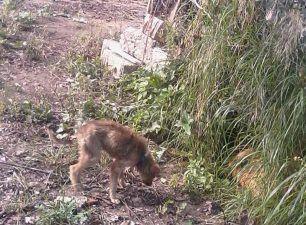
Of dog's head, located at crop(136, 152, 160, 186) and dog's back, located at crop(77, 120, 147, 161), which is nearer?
dog's back, located at crop(77, 120, 147, 161)

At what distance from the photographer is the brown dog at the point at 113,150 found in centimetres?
525

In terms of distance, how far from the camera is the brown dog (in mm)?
5254

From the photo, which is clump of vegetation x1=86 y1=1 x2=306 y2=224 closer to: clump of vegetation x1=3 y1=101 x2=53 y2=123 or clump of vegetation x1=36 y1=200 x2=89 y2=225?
clump of vegetation x1=3 y1=101 x2=53 y2=123

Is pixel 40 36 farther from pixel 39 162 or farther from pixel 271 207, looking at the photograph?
pixel 271 207

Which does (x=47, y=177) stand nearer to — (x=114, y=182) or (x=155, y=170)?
(x=114, y=182)

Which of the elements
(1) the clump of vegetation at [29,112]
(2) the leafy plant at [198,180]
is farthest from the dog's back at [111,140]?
(1) the clump of vegetation at [29,112]

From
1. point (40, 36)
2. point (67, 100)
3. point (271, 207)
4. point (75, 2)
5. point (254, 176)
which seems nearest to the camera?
point (271, 207)

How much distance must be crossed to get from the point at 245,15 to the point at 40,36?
3250 mm

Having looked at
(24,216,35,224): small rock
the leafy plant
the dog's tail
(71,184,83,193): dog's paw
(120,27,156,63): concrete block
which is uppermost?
(120,27,156,63): concrete block

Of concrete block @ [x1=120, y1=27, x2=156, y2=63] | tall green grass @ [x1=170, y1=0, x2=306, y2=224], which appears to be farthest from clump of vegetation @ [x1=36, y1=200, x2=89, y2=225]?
concrete block @ [x1=120, y1=27, x2=156, y2=63]

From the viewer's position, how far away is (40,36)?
8039mm

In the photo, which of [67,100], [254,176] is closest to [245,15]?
[254,176]

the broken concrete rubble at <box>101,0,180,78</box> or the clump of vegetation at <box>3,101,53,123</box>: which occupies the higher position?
the broken concrete rubble at <box>101,0,180,78</box>

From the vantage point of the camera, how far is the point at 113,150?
530 centimetres
